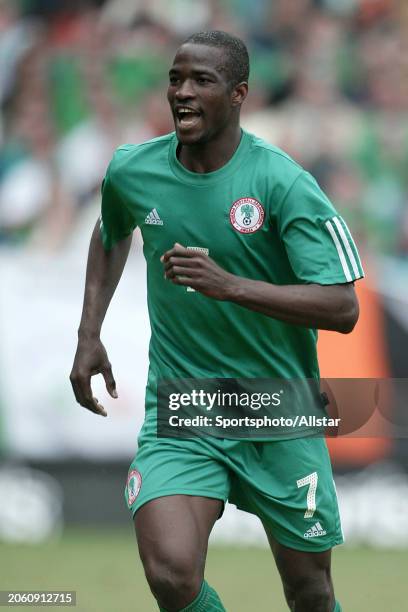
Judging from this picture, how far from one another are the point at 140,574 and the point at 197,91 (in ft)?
15.4

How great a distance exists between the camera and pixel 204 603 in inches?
211

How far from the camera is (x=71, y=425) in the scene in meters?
10.9

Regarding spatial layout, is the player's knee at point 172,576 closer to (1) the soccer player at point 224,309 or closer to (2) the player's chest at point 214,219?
(1) the soccer player at point 224,309

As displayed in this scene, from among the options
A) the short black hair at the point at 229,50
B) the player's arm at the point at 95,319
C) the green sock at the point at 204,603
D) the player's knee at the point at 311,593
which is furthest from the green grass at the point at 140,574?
the short black hair at the point at 229,50

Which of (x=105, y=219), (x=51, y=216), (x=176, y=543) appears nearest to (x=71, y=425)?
(x=51, y=216)

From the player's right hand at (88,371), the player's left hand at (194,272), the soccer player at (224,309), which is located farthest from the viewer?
the player's right hand at (88,371)

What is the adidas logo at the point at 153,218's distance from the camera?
5.73 meters

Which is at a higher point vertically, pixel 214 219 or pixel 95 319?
pixel 214 219

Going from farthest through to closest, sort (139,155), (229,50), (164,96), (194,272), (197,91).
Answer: (164,96)
(139,155)
(229,50)
(197,91)
(194,272)

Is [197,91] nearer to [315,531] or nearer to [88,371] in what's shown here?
[88,371]

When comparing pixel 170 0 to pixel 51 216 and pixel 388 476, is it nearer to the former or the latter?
→ pixel 51 216

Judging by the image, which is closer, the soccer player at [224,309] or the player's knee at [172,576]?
the player's knee at [172,576]

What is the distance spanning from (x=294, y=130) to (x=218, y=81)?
212 inches

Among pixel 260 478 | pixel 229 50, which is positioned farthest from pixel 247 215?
pixel 260 478
